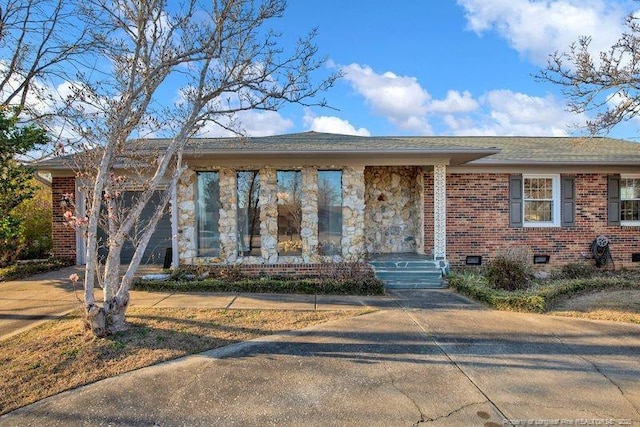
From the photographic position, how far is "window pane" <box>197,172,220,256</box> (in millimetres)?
9062

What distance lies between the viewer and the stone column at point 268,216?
898 centimetres

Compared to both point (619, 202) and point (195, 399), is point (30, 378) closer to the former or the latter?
point (195, 399)

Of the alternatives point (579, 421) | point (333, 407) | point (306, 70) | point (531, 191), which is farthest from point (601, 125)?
point (333, 407)

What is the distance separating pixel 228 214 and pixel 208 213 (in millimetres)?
511

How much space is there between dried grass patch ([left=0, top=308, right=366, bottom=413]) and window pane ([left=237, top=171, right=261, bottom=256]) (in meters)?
3.05

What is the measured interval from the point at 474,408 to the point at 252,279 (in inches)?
218

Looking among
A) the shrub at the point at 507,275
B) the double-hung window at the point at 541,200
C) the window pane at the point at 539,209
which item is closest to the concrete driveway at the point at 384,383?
the shrub at the point at 507,275

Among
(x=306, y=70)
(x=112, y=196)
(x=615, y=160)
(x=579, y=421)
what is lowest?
(x=579, y=421)

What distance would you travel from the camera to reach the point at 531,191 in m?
Result: 10.5

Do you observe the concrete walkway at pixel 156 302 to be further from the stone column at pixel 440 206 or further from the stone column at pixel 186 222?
the stone column at pixel 440 206

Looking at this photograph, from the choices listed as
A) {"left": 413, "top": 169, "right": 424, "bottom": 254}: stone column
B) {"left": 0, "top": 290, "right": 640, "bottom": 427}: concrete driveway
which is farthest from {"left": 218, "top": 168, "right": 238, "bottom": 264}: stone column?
{"left": 413, "top": 169, "right": 424, "bottom": 254}: stone column

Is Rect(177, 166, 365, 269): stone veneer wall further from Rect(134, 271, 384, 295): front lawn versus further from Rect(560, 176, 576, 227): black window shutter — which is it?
Rect(560, 176, 576, 227): black window shutter

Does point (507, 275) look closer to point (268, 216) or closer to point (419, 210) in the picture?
point (419, 210)

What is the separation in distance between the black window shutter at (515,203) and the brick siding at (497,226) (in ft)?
0.34
